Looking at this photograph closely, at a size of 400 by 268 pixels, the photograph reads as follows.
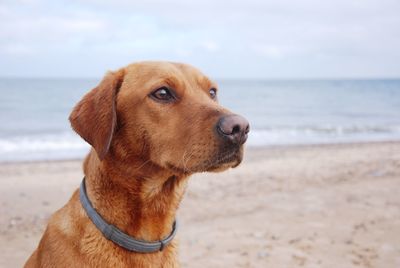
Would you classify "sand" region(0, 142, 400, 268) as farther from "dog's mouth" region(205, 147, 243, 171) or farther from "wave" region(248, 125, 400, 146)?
"wave" region(248, 125, 400, 146)

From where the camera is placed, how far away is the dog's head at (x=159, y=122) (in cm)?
297

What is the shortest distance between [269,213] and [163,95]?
4.98 metres

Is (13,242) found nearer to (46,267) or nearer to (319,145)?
(46,267)

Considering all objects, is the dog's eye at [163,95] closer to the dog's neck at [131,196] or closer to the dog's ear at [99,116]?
the dog's ear at [99,116]

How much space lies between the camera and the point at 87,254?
9.87ft

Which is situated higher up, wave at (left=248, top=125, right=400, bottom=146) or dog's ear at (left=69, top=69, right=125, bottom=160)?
dog's ear at (left=69, top=69, right=125, bottom=160)

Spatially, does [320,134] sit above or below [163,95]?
below

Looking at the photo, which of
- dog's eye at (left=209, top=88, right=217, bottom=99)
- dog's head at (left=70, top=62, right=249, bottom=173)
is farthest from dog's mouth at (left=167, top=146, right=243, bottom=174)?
dog's eye at (left=209, top=88, right=217, bottom=99)

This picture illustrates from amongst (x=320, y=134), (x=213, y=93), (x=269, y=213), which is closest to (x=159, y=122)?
(x=213, y=93)

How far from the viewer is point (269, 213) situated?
25.6ft

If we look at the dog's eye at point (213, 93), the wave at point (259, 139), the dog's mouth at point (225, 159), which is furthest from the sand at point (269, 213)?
the dog's mouth at point (225, 159)

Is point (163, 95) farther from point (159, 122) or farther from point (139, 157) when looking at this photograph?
point (139, 157)

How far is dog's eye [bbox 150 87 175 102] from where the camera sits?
3.24 metres

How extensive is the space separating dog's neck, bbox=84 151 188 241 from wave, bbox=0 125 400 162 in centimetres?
1145
